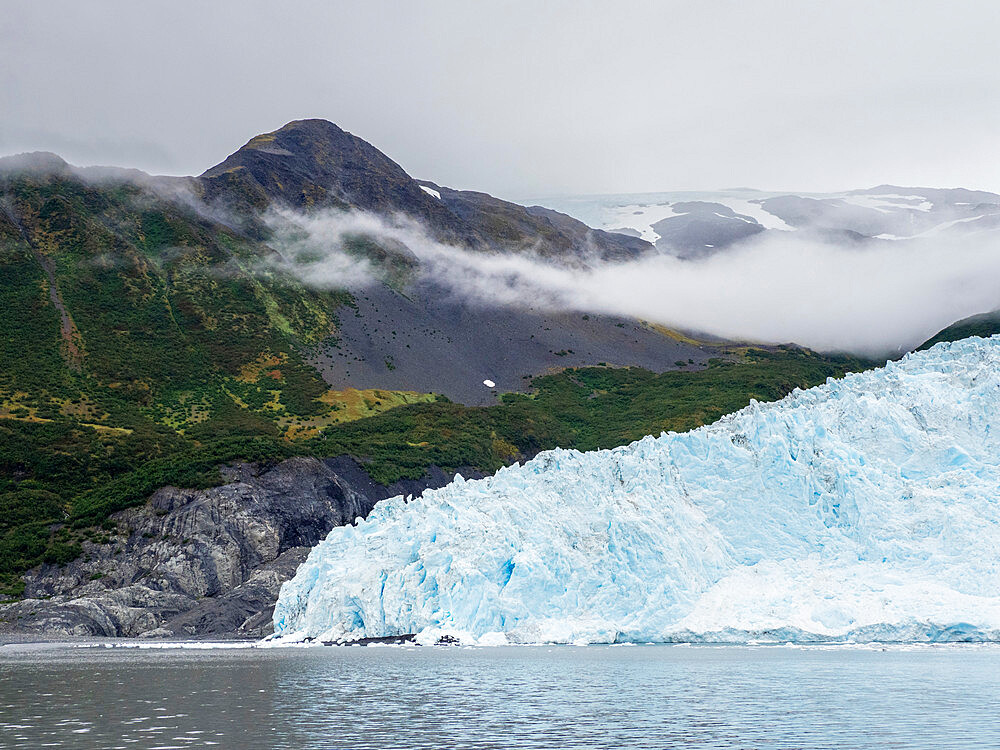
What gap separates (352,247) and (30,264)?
55.2 m

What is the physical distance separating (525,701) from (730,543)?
16007mm

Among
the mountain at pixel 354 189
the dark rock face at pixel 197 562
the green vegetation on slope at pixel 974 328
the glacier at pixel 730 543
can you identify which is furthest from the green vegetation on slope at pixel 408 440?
the mountain at pixel 354 189

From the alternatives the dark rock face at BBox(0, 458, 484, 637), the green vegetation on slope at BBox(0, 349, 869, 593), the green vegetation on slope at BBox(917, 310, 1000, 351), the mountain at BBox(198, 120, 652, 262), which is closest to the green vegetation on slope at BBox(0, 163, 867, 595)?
the green vegetation on slope at BBox(0, 349, 869, 593)

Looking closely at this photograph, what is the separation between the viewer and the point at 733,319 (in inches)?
6865

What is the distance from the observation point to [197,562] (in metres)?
60.1

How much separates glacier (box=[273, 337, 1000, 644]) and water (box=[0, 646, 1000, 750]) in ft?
→ 4.06

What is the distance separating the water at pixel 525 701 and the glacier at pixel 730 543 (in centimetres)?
124

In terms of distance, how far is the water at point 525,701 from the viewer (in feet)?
56.3

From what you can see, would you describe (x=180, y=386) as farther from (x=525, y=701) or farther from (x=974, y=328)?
(x=525, y=701)

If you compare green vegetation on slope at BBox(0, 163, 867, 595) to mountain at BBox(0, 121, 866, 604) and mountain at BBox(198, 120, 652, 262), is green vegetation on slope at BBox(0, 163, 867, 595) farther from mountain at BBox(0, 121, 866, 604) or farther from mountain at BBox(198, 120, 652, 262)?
mountain at BBox(198, 120, 652, 262)

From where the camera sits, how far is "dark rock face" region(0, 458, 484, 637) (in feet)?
173

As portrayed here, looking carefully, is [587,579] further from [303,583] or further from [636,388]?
[636,388]

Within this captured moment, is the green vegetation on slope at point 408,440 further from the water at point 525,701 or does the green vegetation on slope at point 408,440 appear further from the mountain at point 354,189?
the mountain at point 354,189

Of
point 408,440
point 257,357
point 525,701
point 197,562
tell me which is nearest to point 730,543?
point 525,701
